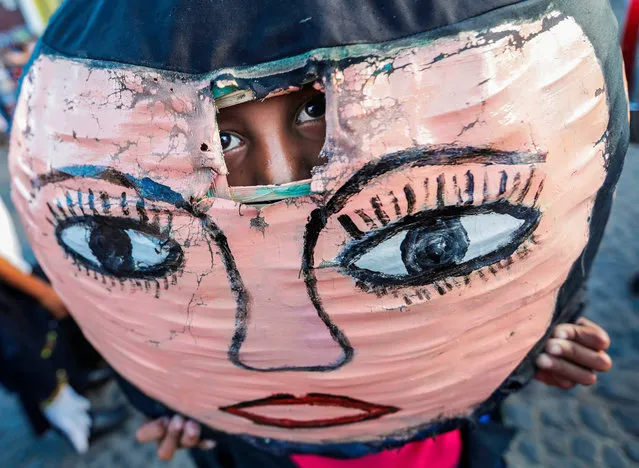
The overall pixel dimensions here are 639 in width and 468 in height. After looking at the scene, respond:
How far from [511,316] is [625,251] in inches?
95.0

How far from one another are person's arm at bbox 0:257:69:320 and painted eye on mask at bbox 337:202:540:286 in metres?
1.71

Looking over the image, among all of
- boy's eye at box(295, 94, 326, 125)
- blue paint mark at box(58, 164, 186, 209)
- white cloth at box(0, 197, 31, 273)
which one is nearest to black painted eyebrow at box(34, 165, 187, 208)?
blue paint mark at box(58, 164, 186, 209)

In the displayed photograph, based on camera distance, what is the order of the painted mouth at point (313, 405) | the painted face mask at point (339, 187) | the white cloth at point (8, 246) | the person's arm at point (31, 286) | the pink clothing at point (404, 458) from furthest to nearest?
the white cloth at point (8, 246)
the person's arm at point (31, 286)
the pink clothing at point (404, 458)
the painted mouth at point (313, 405)
the painted face mask at point (339, 187)

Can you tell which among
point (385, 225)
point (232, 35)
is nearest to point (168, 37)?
point (232, 35)

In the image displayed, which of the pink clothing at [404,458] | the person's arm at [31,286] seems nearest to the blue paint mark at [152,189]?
the pink clothing at [404,458]

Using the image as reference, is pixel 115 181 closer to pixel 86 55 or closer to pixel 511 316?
pixel 86 55

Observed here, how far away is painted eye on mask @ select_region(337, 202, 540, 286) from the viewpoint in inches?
24.0

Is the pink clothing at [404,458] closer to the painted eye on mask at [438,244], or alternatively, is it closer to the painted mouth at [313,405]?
the painted mouth at [313,405]

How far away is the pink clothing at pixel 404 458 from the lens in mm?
1029

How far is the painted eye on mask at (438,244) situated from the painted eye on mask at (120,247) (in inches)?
8.9

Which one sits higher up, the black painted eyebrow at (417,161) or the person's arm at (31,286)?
the black painted eyebrow at (417,161)

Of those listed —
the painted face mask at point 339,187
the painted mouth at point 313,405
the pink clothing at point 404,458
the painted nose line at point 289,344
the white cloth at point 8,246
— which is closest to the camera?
the painted face mask at point 339,187

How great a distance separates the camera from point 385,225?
23.8 inches

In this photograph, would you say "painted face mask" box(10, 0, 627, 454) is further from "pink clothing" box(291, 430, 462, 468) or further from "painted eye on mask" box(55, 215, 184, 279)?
"pink clothing" box(291, 430, 462, 468)
